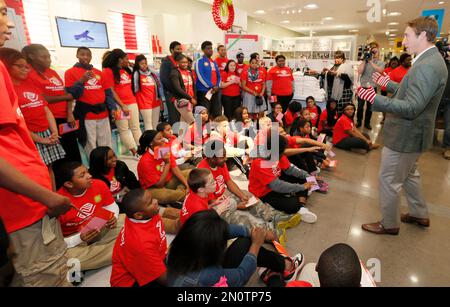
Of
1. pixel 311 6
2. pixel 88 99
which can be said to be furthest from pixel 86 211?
pixel 311 6

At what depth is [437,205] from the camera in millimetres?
2709

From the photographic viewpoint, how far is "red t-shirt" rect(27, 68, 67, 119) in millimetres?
2510

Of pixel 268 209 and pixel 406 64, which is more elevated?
pixel 406 64

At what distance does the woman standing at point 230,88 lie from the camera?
4887 mm

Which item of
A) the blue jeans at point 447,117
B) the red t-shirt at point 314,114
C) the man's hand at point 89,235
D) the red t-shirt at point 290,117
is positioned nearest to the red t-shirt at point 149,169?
the man's hand at point 89,235

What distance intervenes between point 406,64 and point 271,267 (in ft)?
16.6

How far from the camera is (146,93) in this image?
3865 millimetres

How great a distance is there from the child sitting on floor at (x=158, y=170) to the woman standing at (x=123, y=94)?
3.86ft

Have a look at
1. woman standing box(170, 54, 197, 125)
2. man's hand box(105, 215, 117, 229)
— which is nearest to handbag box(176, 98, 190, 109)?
woman standing box(170, 54, 197, 125)

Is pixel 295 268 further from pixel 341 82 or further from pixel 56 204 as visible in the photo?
pixel 341 82

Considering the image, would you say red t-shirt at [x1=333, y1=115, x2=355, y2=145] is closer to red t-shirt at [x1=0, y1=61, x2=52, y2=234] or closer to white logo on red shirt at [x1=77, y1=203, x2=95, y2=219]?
white logo on red shirt at [x1=77, y1=203, x2=95, y2=219]

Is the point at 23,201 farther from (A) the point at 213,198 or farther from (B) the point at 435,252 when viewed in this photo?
(B) the point at 435,252

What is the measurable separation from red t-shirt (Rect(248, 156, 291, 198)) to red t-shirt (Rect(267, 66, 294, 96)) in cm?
295

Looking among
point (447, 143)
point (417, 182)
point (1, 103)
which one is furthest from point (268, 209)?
point (447, 143)
